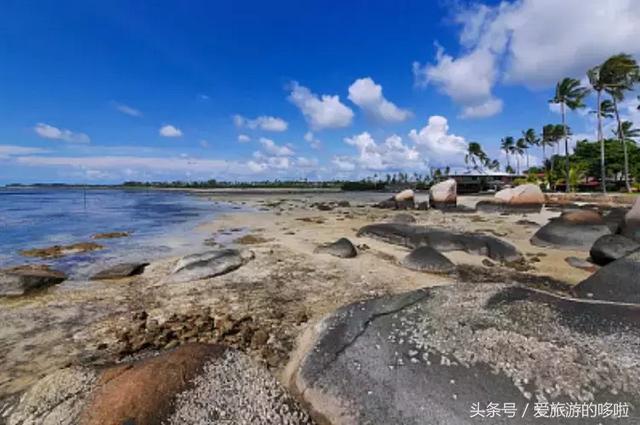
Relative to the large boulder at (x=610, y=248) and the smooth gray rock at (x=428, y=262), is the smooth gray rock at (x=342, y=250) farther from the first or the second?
the large boulder at (x=610, y=248)

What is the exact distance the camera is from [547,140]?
236ft

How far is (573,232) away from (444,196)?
21.1 metres

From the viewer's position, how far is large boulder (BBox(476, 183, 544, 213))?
27.1 m

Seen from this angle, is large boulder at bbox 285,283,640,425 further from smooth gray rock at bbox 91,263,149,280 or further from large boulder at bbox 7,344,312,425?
smooth gray rock at bbox 91,263,149,280

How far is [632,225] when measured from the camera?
10758mm

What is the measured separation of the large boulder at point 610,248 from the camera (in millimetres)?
9438

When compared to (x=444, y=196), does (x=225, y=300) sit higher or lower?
lower

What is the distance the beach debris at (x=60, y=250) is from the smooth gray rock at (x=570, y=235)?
16.8 meters

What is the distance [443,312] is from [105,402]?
336 centimetres

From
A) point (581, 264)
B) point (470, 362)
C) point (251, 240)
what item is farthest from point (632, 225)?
point (251, 240)

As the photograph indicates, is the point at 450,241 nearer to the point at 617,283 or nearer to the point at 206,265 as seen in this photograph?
the point at 617,283

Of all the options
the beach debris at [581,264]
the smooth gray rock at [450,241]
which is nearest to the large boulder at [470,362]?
the beach debris at [581,264]

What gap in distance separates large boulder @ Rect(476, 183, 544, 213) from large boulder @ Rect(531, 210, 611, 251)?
47.9 ft

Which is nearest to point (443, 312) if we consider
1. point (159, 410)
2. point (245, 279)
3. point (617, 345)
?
point (617, 345)
